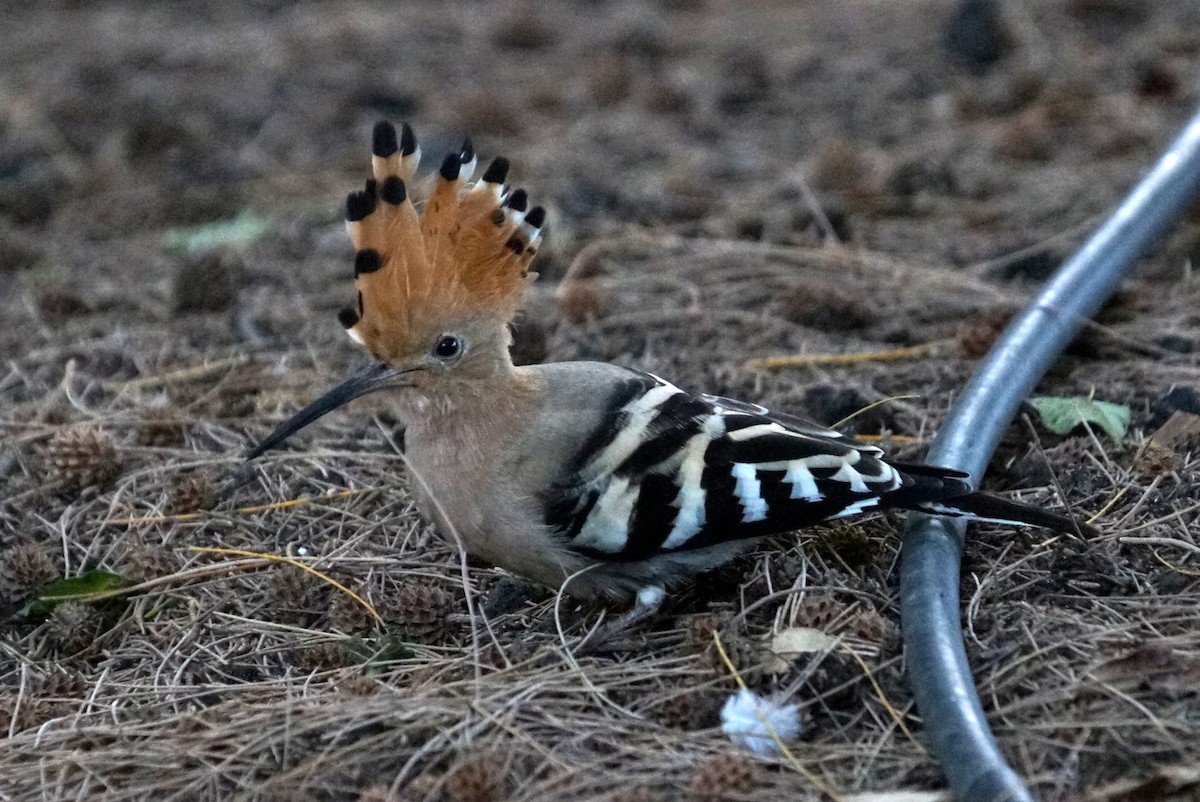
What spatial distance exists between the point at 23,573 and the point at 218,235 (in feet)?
8.52

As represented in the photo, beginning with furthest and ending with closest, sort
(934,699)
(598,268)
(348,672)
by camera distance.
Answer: (598,268) < (348,672) < (934,699)

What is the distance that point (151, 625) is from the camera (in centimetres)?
313

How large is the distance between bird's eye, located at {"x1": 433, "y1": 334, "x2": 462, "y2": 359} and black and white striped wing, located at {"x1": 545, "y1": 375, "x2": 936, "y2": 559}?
37 centimetres

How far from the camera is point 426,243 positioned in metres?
2.91

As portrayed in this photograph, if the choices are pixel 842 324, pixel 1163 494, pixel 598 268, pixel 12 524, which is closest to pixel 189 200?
pixel 598 268

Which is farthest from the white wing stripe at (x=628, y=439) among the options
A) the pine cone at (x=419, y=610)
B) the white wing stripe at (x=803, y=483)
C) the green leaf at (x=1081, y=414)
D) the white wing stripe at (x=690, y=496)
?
the green leaf at (x=1081, y=414)

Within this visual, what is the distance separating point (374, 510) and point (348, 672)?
0.76m

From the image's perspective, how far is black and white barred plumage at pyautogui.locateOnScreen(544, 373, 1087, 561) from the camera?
2.81 metres

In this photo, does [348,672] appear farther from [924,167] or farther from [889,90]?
[889,90]

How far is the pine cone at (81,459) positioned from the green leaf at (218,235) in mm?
1804

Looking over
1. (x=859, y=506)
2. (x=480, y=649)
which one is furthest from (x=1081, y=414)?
(x=480, y=649)

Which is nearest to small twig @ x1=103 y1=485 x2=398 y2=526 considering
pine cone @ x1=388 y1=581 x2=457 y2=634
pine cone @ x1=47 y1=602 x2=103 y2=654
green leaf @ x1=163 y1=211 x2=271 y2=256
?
pine cone @ x1=47 y1=602 x2=103 y2=654

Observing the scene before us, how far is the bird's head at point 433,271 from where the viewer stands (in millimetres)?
2863

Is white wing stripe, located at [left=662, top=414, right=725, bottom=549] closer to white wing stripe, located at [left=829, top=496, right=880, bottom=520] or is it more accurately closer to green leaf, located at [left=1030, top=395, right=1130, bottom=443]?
white wing stripe, located at [left=829, top=496, right=880, bottom=520]
